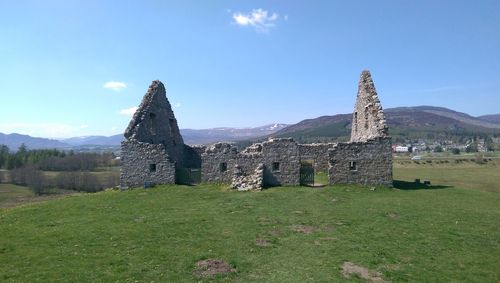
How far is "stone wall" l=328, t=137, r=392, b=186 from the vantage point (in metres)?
31.1

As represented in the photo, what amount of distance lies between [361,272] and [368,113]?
24.3 metres

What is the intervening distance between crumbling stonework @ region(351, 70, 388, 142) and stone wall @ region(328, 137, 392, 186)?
1232mm

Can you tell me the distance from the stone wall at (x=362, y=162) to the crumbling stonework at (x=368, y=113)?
4.04 feet

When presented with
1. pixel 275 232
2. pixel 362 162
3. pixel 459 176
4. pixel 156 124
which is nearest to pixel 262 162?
pixel 362 162

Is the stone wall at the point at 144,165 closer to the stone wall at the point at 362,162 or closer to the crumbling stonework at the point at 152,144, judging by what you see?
the crumbling stonework at the point at 152,144

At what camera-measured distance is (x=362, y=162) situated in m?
31.3

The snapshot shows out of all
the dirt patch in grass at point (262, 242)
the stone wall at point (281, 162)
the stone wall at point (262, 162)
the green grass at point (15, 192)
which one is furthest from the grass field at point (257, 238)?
the green grass at point (15, 192)

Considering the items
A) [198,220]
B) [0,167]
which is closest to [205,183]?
[198,220]

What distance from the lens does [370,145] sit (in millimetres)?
31281

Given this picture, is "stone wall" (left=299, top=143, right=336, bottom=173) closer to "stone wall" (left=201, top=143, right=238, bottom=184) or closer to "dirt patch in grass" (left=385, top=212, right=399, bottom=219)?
"stone wall" (left=201, top=143, right=238, bottom=184)

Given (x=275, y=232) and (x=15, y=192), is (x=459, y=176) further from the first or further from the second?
(x=15, y=192)

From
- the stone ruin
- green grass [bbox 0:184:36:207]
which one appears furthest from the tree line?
the stone ruin

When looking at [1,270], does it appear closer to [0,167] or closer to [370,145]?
[370,145]

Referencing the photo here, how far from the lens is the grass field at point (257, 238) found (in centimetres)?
1377
